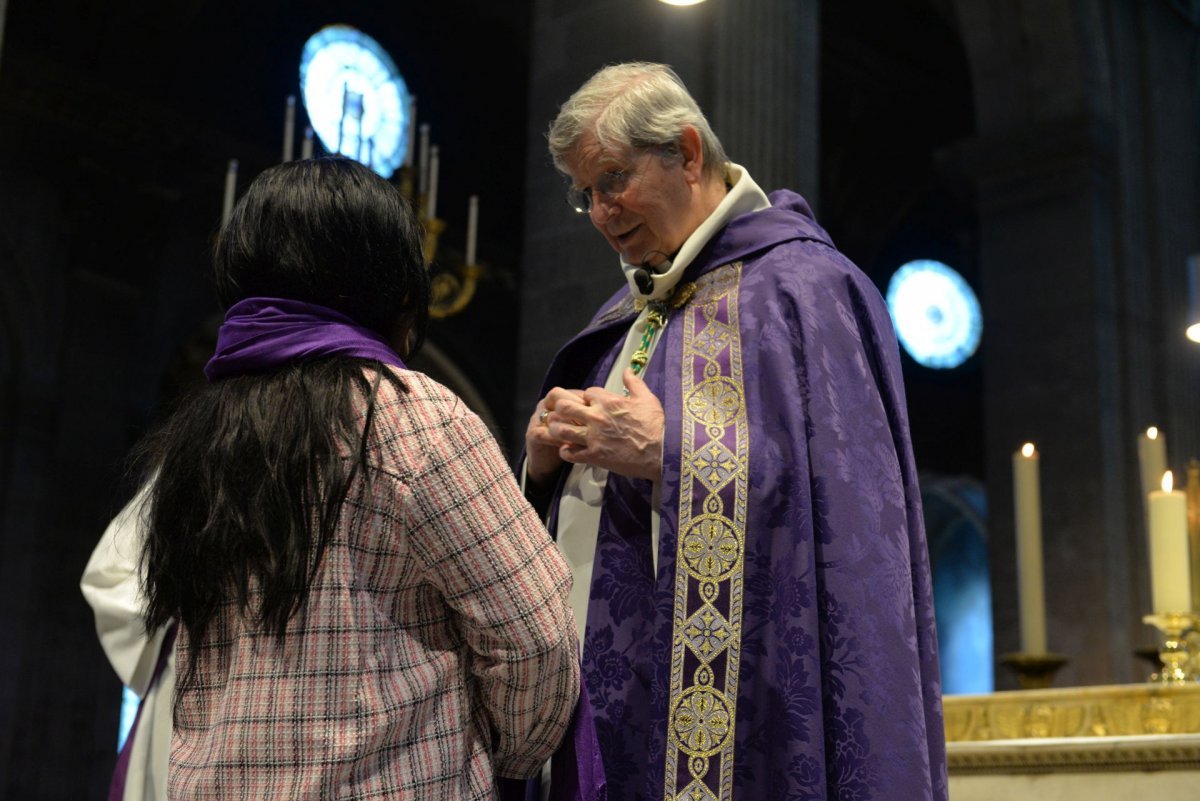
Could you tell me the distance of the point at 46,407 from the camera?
12133 mm

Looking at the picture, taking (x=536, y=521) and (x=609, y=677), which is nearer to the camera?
(x=536, y=521)

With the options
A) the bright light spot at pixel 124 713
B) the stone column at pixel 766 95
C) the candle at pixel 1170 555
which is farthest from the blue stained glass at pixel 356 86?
the candle at pixel 1170 555

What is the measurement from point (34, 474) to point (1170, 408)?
7975 mm

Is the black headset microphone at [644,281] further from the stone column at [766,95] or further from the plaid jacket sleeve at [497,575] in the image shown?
the stone column at [766,95]

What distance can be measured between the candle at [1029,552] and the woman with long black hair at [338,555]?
2.45 metres

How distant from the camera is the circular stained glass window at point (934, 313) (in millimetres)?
18562

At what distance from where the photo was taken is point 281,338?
73.9 inches

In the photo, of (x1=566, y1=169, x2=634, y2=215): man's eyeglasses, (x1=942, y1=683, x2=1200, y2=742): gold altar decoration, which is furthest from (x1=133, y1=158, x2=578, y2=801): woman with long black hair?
(x1=942, y1=683, x2=1200, y2=742): gold altar decoration

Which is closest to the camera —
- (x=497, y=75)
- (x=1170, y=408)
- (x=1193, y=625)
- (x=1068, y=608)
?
(x=1193, y=625)

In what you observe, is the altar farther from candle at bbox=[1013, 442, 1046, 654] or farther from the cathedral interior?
the cathedral interior

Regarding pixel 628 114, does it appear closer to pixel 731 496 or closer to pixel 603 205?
pixel 603 205

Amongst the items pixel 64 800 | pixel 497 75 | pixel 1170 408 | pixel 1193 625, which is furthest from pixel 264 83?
pixel 1193 625

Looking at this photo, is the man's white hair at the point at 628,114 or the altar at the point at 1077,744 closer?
the man's white hair at the point at 628,114

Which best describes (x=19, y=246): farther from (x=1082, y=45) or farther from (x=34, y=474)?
(x=1082, y=45)
